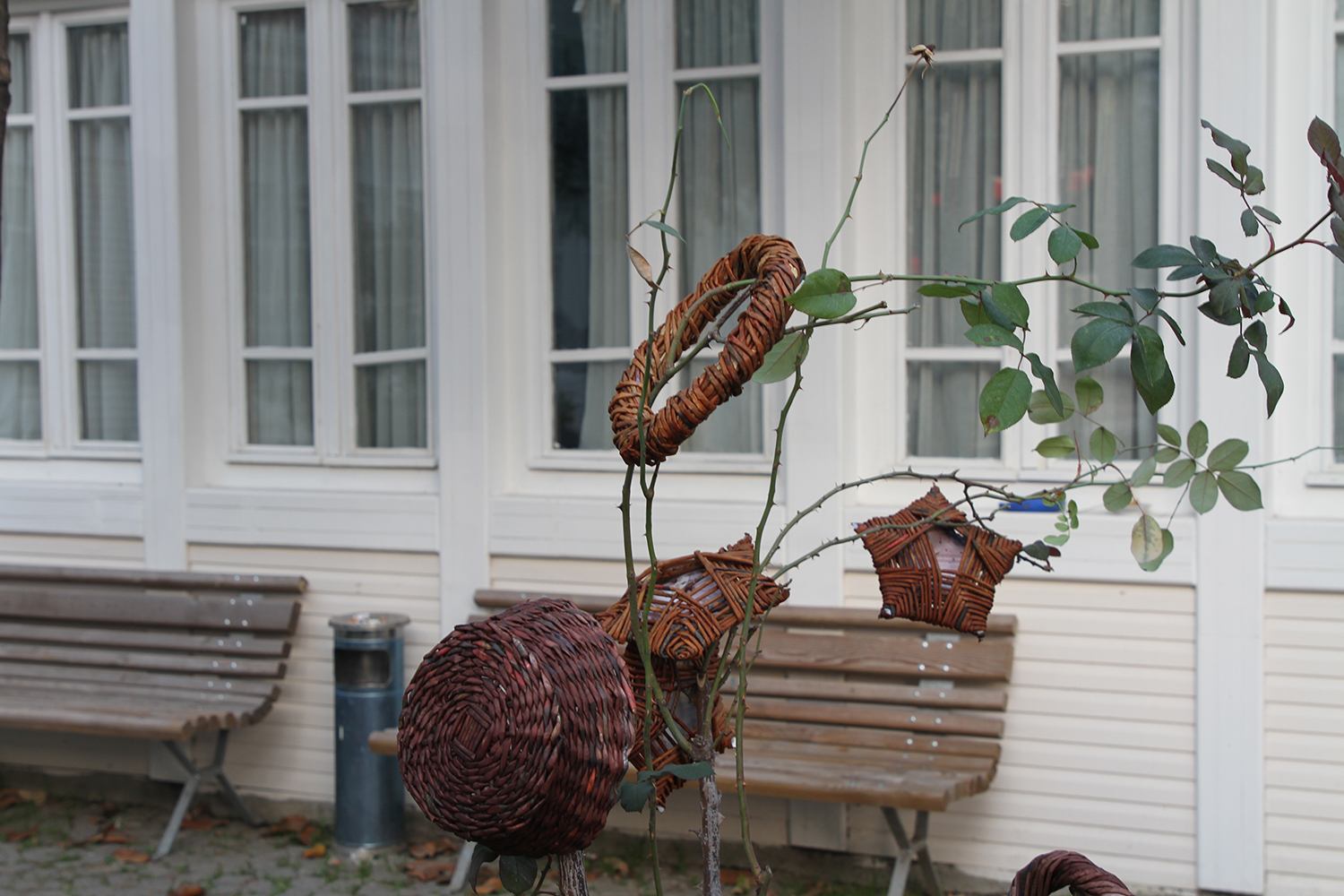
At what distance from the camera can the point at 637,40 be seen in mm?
4516

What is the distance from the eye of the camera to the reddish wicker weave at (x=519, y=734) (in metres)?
0.95

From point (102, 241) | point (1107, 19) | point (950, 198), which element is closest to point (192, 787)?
point (102, 241)

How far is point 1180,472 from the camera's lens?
60.8 inches

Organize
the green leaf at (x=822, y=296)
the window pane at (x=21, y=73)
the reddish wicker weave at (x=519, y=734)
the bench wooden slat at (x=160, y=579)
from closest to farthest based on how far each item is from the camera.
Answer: the reddish wicker weave at (x=519, y=734) < the green leaf at (x=822, y=296) < the bench wooden slat at (x=160, y=579) < the window pane at (x=21, y=73)

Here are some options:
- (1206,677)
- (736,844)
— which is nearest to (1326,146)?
(1206,677)

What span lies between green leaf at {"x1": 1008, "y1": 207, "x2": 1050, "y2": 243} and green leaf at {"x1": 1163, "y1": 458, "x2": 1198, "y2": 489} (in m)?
0.44

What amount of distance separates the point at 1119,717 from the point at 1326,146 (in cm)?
307

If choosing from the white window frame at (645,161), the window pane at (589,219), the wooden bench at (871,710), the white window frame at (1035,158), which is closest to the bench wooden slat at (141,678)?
the wooden bench at (871,710)

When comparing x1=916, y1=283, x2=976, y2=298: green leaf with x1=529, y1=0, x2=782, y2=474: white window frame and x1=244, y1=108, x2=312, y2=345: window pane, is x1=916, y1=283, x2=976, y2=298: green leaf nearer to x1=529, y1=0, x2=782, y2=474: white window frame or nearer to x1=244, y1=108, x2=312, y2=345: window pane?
x1=529, y1=0, x2=782, y2=474: white window frame

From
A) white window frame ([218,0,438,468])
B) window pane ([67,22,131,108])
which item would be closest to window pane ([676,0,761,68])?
white window frame ([218,0,438,468])

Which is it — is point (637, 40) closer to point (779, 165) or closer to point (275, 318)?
point (779, 165)

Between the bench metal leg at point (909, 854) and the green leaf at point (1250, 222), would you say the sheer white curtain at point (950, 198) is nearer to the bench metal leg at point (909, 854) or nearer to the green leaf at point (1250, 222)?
the bench metal leg at point (909, 854)

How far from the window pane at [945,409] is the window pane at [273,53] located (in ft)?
9.75

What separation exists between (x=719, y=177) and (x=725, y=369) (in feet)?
11.2
